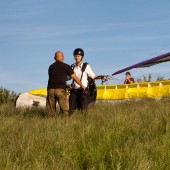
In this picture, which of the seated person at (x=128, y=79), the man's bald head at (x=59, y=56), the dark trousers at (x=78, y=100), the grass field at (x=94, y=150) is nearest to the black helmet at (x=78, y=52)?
the man's bald head at (x=59, y=56)

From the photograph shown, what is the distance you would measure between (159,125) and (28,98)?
11842 mm

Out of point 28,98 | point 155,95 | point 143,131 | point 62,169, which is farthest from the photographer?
point 28,98

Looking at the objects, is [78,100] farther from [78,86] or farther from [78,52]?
[78,52]

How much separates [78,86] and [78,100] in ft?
1.34

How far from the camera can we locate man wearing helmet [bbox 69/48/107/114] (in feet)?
29.9

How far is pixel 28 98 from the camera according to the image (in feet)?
57.4

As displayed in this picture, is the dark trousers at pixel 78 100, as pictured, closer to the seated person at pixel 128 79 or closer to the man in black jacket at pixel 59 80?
the man in black jacket at pixel 59 80

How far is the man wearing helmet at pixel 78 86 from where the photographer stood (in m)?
9.12

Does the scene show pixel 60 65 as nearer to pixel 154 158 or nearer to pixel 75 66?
pixel 75 66

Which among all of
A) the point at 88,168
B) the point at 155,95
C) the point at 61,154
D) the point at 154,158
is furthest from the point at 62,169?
the point at 155,95

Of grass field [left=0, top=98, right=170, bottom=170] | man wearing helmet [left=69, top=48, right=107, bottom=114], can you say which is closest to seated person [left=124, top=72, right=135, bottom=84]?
man wearing helmet [left=69, top=48, right=107, bottom=114]

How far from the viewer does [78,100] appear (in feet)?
30.9

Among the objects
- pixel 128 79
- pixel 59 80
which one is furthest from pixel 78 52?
pixel 128 79

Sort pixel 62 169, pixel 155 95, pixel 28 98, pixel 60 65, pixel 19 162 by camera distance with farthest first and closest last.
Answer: pixel 28 98 < pixel 155 95 < pixel 60 65 < pixel 19 162 < pixel 62 169
